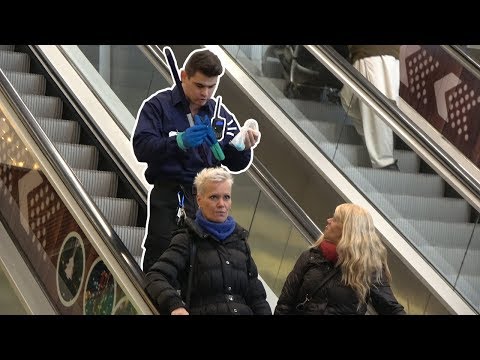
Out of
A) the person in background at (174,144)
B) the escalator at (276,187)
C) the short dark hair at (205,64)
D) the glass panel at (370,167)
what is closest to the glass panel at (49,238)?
the person in background at (174,144)

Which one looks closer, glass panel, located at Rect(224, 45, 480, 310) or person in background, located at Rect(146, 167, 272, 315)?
person in background, located at Rect(146, 167, 272, 315)

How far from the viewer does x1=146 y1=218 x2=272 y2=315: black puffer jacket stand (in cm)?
617

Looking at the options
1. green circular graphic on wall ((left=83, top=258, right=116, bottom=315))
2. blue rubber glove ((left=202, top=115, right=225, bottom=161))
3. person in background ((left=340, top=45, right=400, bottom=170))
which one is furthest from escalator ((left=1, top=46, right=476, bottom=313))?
blue rubber glove ((left=202, top=115, right=225, bottom=161))

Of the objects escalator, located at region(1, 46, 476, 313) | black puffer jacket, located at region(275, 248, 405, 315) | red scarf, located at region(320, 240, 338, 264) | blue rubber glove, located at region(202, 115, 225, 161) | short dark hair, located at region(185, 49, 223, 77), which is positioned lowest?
escalator, located at region(1, 46, 476, 313)

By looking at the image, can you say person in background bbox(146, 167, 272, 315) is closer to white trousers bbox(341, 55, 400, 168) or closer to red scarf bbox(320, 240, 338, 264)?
red scarf bbox(320, 240, 338, 264)

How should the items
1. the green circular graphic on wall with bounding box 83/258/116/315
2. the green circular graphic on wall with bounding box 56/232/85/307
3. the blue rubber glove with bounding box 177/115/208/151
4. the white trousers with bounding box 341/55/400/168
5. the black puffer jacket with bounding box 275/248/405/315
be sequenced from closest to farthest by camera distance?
the black puffer jacket with bounding box 275/248/405/315
the blue rubber glove with bounding box 177/115/208/151
the green circular graphic on wall with bounding box 83/258/116/315
the green circular graphic on wall with bounding box 56/232/85/307
the white trousers with bounding box 341/55/400/168

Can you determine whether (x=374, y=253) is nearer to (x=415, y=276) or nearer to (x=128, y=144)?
(x=415, y=276)

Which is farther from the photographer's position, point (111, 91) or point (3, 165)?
point (111, 91)

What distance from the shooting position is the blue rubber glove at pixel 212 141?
6.85m

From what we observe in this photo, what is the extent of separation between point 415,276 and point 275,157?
1685 millimetres

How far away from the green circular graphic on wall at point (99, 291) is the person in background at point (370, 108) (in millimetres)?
2580
